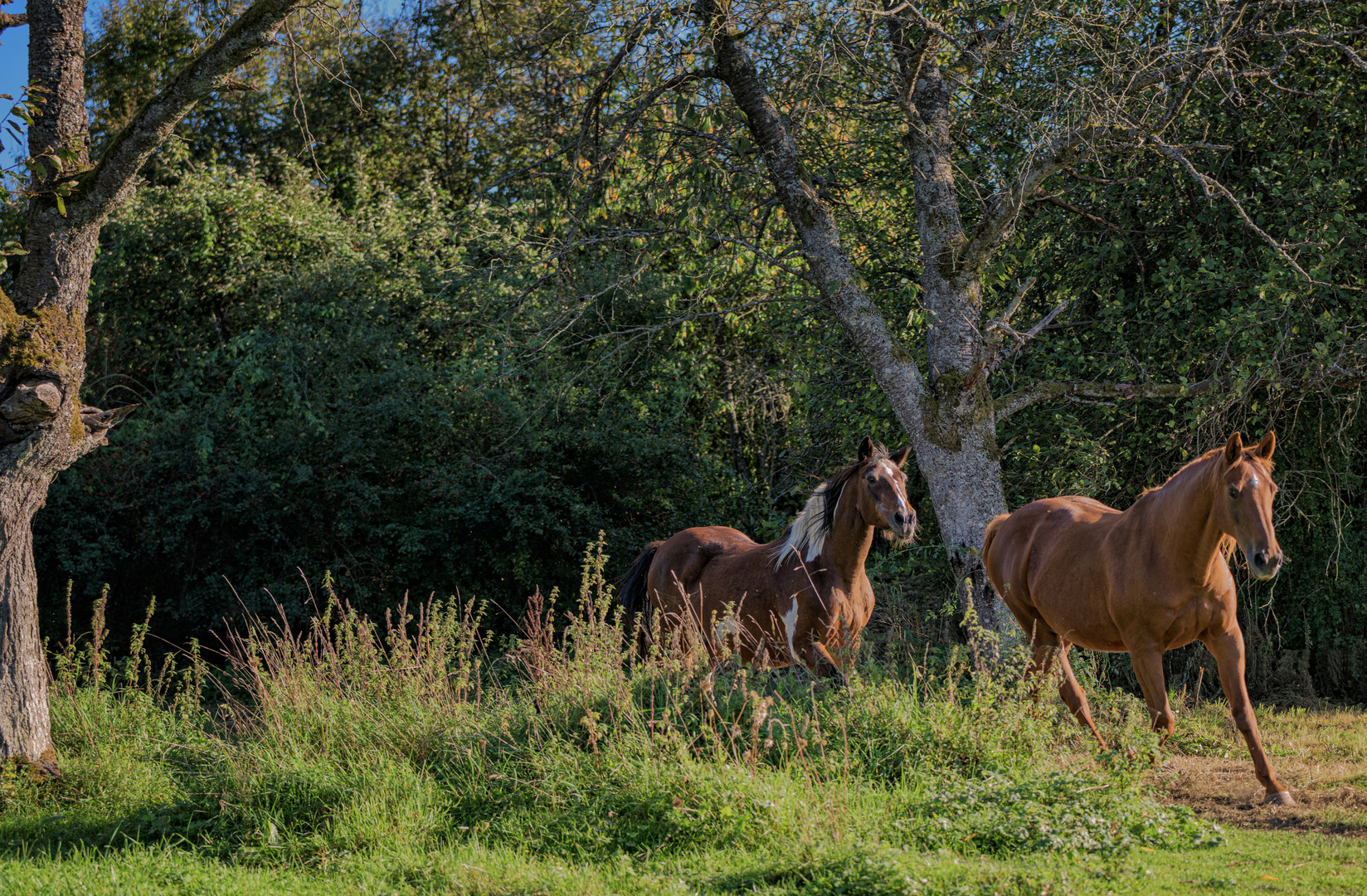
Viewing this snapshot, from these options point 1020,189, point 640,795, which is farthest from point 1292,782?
point 1020,189

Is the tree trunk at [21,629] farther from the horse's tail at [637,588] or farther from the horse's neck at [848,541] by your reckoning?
the horse's neck at [848,541]

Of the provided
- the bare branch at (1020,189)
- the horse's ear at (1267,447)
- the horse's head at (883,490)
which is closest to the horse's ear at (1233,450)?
the horse's ear at (1267,447)

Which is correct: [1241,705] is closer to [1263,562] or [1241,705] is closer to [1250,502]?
[1263,562]

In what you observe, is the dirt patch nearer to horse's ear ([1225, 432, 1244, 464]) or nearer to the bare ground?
the bare ground

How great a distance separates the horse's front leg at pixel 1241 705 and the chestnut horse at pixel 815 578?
1.89 meters

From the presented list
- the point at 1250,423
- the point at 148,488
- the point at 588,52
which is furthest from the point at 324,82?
the point at 1250,423

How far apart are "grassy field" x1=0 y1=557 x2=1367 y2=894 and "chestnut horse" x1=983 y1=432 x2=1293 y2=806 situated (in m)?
0.54

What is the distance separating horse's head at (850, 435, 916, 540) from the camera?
6746mm

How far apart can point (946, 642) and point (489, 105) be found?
13985 mm

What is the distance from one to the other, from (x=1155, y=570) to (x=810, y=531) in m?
2.46

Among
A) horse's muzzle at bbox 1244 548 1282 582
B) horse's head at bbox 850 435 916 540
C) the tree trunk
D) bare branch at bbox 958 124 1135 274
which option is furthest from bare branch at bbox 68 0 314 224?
horse's muzzle at bbox 1244 548 1282 582

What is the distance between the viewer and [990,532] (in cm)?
762

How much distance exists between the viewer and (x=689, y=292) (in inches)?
361

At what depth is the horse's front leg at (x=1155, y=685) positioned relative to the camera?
6.01 metres
